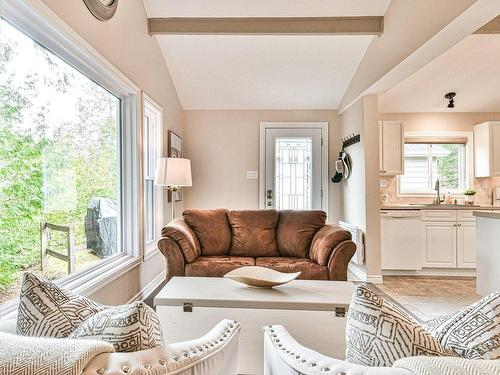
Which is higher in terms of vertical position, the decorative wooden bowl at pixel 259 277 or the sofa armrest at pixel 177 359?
the sofa armrest at pixel 177 359

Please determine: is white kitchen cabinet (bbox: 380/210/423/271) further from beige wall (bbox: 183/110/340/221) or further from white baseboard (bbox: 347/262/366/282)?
beige wall (bbox: 183/110/340/221)

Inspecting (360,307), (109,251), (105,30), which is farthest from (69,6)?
(360,307)

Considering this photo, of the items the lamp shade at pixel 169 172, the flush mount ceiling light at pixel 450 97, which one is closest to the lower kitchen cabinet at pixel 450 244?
the flush mount ceiling light at pixel 450 97

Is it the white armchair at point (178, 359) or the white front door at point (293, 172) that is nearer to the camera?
the white armchair at point (178, 359)

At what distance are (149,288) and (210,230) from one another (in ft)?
2.91

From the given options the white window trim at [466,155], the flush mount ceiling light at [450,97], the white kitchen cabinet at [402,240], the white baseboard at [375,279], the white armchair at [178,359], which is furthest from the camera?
the white window trim at [466,155]

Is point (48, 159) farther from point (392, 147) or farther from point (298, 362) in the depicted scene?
point (392, 147)

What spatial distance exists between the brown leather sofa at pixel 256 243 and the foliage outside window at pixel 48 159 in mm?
642

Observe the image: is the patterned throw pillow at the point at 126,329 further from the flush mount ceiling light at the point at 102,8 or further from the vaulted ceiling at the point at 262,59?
the vaulted ceiling at the point at 262,59

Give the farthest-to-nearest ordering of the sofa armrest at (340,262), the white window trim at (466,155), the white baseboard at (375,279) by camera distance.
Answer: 1. the white window trim at (466,155)
2. the white baseboard at (375,279)
3. the sofa armrest at (340,262)

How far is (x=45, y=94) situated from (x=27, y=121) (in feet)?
0.80

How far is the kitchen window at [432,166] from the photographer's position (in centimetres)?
485

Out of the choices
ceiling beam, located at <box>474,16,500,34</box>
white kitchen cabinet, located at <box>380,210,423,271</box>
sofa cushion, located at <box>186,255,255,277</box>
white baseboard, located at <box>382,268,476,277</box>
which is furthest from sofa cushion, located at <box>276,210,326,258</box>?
ceiling beam, located at <box>474,16,500,34</box>

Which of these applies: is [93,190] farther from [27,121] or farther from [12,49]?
[12,49]
